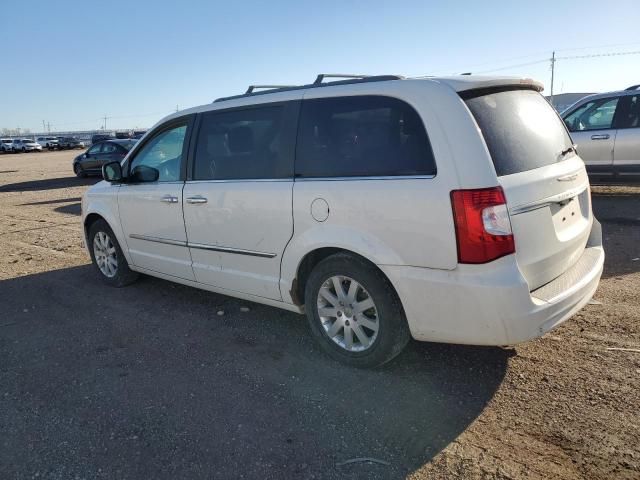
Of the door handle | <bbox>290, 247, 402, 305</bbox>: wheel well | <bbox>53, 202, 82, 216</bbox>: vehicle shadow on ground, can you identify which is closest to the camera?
<bbox>290, 247, 402, 305</bbox>: wheel well

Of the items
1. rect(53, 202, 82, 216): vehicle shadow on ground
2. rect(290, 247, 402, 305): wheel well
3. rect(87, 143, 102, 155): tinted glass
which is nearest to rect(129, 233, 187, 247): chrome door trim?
rect(290, 247, 402, 305): wheel well

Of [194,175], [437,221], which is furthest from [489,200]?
[194,175]

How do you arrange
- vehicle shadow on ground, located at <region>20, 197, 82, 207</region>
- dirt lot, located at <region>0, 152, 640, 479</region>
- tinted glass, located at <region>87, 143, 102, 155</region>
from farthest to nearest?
1. tinted glass, located at <region>87, 143, 102, 155</region>
2. vehicle shadow on ground, located at <region>20, 197, 82, 207</region>
3. dirt lot, located at <region>0, 152, 640, 479</region>

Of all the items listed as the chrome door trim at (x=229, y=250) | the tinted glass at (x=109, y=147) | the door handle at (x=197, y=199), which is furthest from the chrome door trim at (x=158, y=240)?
the tinted glass at (x=109, y=147)

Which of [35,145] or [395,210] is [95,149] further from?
[35,145]

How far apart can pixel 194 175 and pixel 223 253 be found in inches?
30.0

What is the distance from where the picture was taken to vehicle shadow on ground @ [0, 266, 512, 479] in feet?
8.82

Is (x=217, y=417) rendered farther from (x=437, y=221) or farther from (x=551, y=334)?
(x=551, y=334)

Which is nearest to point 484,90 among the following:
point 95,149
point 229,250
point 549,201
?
point 549,201

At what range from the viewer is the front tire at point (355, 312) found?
10.6 feet

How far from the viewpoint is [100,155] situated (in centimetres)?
1970

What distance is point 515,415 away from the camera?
293 cm

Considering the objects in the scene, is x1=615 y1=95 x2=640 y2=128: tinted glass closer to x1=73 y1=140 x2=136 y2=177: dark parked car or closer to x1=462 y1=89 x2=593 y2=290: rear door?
x1=462 y1=89 x2=593 y2=290: rear door

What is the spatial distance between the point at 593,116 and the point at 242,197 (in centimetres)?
824
